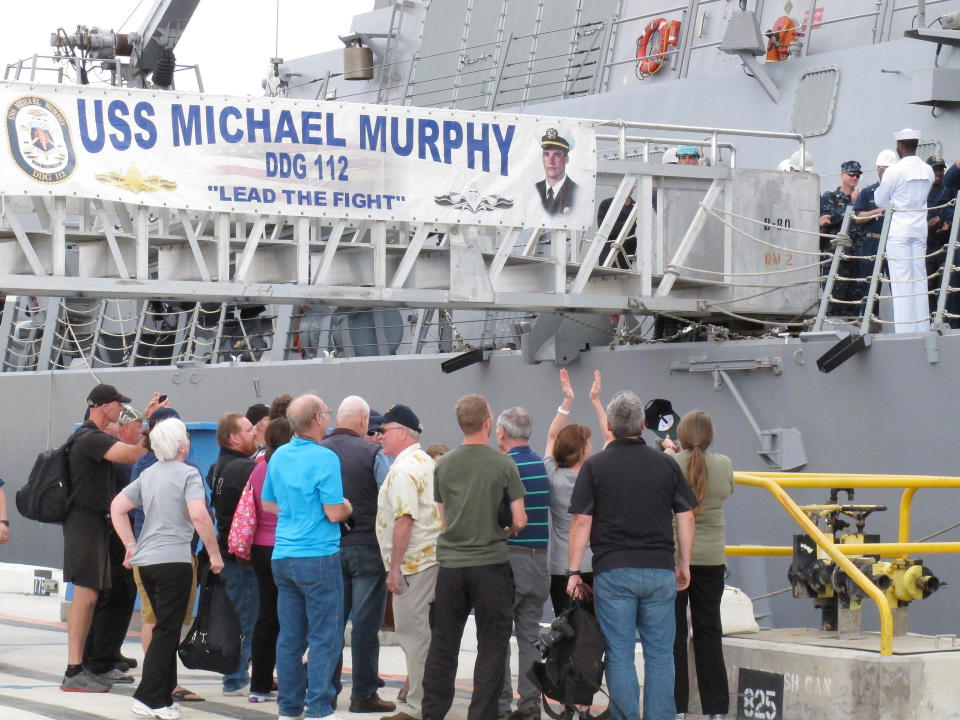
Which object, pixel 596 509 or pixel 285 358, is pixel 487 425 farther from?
pixel 285 358

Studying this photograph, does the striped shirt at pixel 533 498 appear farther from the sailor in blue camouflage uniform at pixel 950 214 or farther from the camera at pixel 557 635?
the sailor in blue camouflage uniform at pixel 950 214

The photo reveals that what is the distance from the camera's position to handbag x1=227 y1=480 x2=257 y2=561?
7246mm

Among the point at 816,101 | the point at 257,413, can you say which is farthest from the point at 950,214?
the point at 257,413

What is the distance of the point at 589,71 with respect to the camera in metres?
15.6

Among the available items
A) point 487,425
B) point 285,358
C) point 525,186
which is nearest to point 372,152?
point 525,186

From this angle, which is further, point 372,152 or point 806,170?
point 806,170

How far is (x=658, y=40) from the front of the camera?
1456 cm

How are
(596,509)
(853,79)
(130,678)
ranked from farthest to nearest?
(853,79), (130,678), (596,509)

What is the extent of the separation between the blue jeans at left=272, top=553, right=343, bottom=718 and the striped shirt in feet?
2.83

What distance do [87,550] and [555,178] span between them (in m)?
4.04

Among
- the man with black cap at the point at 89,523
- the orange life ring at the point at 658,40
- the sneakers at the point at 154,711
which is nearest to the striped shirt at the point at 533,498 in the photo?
the sneakers at the point at 154,711

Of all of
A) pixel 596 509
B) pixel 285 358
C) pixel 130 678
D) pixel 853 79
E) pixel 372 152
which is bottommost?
pixel 130 678

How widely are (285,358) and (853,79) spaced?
6400 millimetres

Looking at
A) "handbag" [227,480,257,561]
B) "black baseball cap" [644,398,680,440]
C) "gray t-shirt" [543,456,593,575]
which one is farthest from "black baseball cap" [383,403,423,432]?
"black baseball cap" [644,398,680,440]
